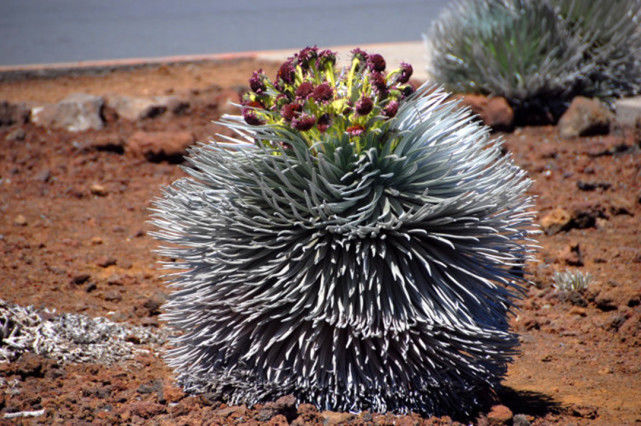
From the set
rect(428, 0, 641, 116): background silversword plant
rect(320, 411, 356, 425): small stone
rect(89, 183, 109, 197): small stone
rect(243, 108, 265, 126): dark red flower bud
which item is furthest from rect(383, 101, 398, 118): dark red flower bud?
rect(428, 0, 641, 116): background silversword plant

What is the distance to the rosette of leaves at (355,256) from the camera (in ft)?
6.82

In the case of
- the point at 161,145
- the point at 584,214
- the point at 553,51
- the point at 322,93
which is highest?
the point at 553,51

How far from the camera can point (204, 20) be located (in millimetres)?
12203

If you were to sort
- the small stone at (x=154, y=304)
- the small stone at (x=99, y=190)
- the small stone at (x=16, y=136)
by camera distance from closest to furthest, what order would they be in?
the small stone at (x=154, y=304) < the small stone at (x=99, y=190) < the small stone at (x=16, y=136)

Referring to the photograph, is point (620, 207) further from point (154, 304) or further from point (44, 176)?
point (44, 176)

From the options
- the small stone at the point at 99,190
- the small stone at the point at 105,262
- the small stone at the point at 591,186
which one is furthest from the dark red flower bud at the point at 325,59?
the small stone at the point at 99,190

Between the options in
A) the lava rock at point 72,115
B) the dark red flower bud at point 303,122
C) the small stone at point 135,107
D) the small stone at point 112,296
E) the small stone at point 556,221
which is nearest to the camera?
the dark red flower bud at point 303,122

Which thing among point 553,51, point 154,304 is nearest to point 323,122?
point 154,304

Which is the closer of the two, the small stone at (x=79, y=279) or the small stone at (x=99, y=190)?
the small stone at (x=79, y=279)

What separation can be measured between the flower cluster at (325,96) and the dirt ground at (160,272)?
2.67 feet

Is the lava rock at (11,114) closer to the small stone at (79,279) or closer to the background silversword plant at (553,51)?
the small stone at (79,279)

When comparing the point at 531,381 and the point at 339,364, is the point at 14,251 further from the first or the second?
the point at 531,381

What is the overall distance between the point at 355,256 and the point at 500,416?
26.5 inches

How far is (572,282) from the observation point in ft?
A: 11.0
